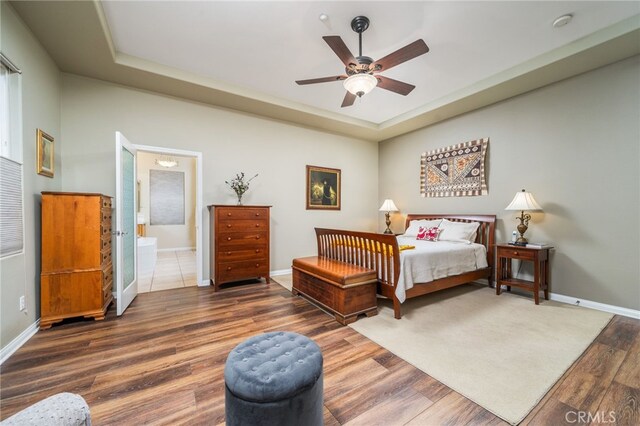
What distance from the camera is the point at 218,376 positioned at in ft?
6.16

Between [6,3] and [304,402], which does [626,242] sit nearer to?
[304,402]

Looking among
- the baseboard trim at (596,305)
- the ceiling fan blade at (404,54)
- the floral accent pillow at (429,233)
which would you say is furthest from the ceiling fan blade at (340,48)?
the baseboard trim at (596,305)

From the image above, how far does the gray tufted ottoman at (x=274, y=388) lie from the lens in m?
1.16

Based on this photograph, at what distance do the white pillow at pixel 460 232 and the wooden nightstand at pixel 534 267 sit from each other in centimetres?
50

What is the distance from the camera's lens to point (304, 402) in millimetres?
1220

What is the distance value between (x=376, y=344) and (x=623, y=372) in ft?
5.81

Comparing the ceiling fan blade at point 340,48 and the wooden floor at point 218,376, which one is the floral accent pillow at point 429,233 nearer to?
the wooden floor at point 218,376

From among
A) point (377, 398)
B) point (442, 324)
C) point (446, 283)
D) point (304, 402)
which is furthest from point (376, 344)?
point (446, 283)

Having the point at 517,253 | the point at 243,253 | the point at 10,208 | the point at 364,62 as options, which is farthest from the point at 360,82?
the point at 10,208

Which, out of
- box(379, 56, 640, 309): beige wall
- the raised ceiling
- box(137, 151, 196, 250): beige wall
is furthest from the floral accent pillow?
box(137, 151, 196, 250): beige wall

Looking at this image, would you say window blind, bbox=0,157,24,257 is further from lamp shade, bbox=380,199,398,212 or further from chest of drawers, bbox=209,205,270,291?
lamp shade, bbox=380,199,398,212

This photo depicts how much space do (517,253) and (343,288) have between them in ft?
8.14

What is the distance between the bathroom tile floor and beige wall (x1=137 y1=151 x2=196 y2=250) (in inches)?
38.7

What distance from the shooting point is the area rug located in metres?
1.76
